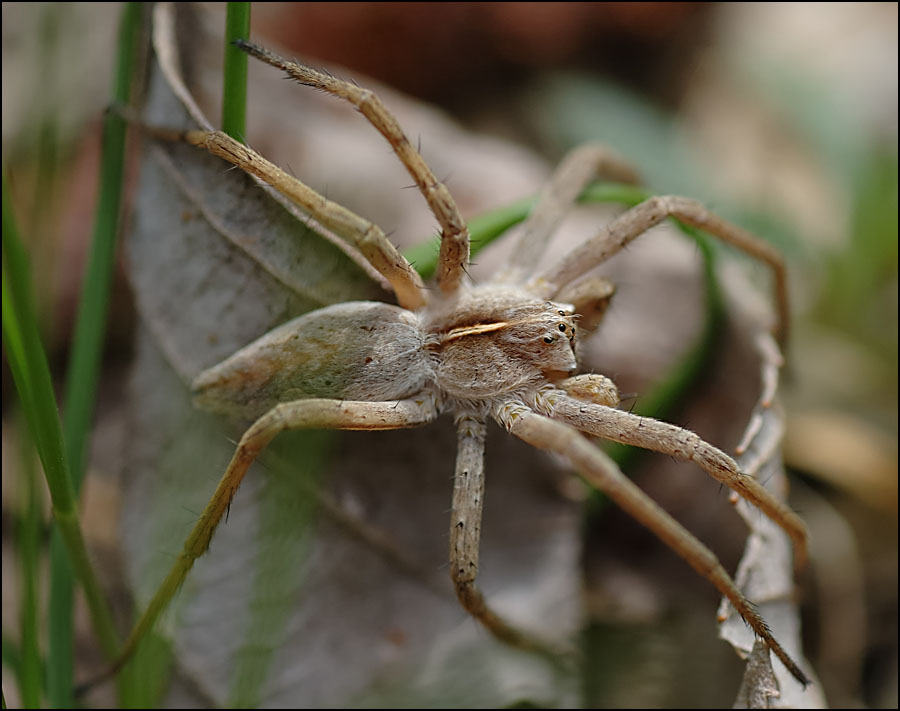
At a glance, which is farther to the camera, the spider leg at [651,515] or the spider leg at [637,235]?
the spider leg at [637,235]

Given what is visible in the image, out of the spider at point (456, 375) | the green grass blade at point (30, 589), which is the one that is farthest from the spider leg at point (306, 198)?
the green grass blade at point (30, 589)

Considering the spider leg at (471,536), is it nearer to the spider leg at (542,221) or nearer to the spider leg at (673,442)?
the spider leg at (673,442)

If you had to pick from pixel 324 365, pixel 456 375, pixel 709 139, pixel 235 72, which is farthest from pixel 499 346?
pixel 709 139

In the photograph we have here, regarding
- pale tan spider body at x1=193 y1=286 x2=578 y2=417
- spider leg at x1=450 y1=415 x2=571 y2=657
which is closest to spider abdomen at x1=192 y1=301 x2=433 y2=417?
pale tan spider body at x1=193 y1=286 x2=578 y2=417

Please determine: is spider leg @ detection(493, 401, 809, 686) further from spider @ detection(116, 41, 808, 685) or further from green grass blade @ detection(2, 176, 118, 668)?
green grass blade @ detection(2, 176, 118, 668)

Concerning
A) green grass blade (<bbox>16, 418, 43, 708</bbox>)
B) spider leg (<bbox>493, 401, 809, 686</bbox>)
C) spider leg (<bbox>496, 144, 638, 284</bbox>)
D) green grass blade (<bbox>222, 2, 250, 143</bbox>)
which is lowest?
green grass blade (<bbox>16, 418, 43, 708</bbox>)

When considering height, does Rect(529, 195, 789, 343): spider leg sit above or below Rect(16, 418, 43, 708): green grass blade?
above
